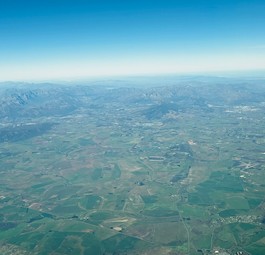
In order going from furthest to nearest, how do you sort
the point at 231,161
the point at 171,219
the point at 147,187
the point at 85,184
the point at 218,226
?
the point at 231,161 < the point at 85,184 < the point at 147,187 < the point at 171,219 < the point at 218,226

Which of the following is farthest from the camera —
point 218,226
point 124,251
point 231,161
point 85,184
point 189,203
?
point 231,161

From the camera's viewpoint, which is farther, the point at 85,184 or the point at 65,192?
the point at 85,184

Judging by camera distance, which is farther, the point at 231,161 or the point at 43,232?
the point at 231,161

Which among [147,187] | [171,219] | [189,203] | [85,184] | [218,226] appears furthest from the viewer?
[85,184]

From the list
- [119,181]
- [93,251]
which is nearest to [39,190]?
[119,181]

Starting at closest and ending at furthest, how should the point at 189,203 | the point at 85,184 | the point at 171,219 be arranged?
the point at 171,219 < the point at 189,203 < the point at 85,184

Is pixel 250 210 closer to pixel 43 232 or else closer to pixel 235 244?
pixel 235 244

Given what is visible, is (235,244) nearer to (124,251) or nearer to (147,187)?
(124,251)

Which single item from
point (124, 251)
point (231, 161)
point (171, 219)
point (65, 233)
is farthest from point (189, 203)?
point (231, 161)
